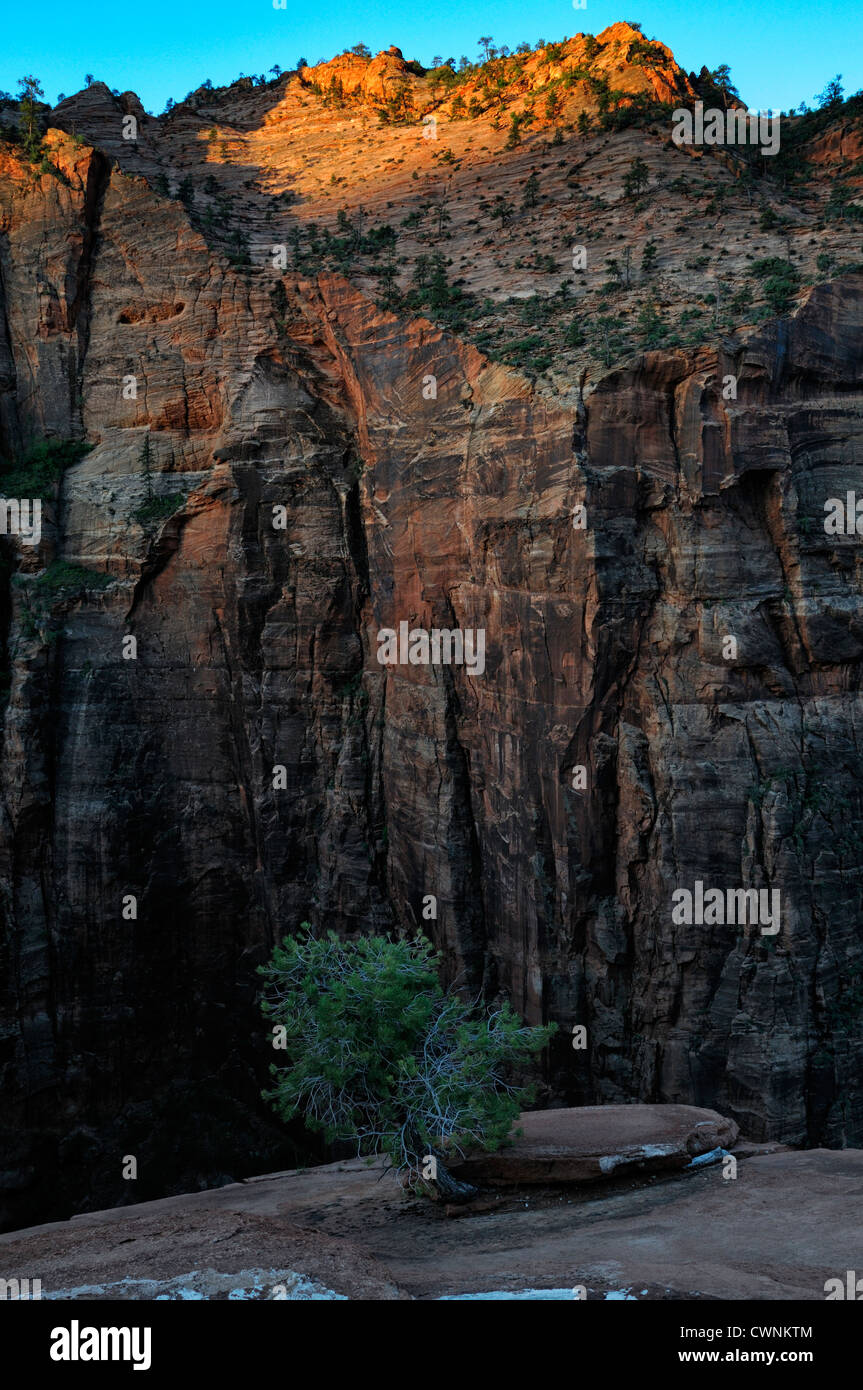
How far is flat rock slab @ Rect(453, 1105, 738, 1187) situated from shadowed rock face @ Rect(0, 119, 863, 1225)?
159 inches

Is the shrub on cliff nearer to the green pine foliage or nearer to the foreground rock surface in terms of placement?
the foreground rock surface

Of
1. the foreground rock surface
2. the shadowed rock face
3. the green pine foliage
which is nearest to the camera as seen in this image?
the foreground rock surface

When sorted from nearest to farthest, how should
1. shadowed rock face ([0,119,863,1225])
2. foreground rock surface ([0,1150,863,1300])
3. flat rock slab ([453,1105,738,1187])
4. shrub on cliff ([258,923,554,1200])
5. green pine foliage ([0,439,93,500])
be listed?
foreground rock surface ([0,1150,863,1300]) < shrub on cliff ([258,923,554,1200]) < flat rock slab ([453,1105,738,1187]) < shadowed rock face ([0,119,863,1225]) < green pine foliage ([0,439,93,500])

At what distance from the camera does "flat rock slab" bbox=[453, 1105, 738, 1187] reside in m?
16.6

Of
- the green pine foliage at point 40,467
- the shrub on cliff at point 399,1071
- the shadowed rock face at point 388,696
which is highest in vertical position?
the green pine foliage at point 40,467

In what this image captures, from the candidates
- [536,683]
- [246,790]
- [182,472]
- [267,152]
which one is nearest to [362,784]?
[246,790]

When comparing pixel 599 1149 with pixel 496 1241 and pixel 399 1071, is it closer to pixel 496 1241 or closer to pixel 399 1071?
pixel 496 1241

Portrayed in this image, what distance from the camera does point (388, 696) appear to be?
28.6 meters

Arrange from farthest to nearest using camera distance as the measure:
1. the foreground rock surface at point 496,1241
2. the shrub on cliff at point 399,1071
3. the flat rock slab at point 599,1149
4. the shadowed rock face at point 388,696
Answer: the shadowed rock face at point 388,696 → the flat rock slab at point 599,1149 → the shrub on cliff at point 399,1071 → the foreground rock surface at point 496,1241

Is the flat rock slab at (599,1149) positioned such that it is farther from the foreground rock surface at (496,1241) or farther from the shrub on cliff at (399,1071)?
the shrub on cliff at (399,1071)

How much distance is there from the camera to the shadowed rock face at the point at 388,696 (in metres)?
22.1

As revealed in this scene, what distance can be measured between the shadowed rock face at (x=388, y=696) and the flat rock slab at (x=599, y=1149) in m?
4.04

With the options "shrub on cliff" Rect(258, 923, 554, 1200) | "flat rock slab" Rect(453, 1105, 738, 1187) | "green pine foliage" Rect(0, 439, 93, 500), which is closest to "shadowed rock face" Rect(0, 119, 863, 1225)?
A: "green pine foliage" Rect(0, 439, 93, 500)

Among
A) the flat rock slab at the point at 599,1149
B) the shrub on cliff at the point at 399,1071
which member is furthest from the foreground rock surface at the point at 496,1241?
the shrub on cliff at the point at 399,1071
